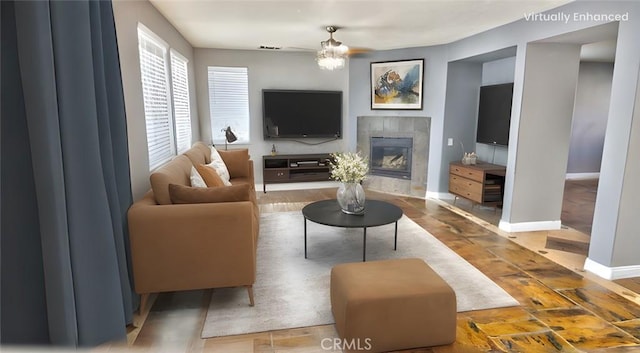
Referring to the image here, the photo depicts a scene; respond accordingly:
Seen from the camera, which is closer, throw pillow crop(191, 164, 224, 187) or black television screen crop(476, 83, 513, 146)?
throw pillow crop(191, 164, 224, 187)

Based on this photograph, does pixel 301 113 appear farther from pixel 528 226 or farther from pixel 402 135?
pixel 528 226

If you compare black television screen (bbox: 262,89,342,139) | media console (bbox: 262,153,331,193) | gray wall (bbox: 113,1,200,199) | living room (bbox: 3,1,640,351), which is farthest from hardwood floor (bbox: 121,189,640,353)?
black television screen (bbox: 262,89,342,139)

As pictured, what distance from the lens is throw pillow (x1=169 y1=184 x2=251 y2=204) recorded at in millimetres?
2548

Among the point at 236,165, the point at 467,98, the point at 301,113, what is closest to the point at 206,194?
the point at 236,165

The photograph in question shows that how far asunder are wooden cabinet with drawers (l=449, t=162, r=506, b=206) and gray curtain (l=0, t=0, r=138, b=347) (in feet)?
14.7

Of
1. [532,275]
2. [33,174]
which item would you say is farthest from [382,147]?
[33,174]

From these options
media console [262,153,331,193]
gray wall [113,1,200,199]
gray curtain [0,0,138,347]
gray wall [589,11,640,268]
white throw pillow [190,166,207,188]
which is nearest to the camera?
gray curtain [0,0,138,347]

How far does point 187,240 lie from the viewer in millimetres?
2373

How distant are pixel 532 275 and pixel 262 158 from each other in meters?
4.64

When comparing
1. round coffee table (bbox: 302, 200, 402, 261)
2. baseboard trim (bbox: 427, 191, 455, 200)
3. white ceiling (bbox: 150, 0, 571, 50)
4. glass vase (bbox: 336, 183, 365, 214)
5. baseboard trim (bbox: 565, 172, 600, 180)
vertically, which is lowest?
baseboard trim (bbox: 427, 191, 455, 200)

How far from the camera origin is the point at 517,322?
8.10 feet

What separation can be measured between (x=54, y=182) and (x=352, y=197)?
95.7 inches

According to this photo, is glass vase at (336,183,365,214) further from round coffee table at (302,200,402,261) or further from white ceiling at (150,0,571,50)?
white ceiling at (150,0,571,50)

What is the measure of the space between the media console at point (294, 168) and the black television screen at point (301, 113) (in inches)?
16.2
